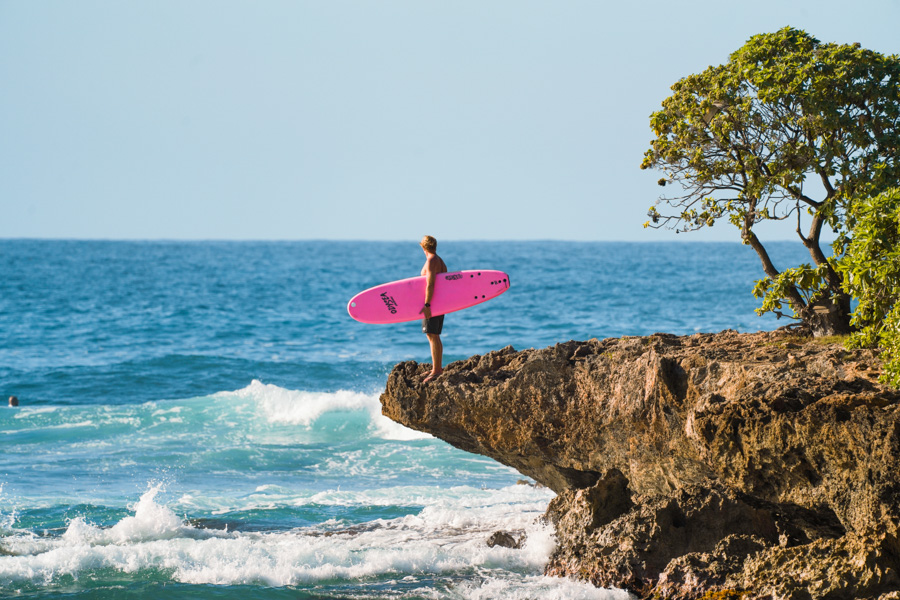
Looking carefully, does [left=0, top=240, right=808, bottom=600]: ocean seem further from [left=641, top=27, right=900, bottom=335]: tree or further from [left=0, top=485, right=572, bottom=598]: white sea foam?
[left=641, top=27, right=900, bottom=335]: tree

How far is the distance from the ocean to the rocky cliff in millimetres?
868

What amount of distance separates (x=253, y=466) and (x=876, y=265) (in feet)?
42.6

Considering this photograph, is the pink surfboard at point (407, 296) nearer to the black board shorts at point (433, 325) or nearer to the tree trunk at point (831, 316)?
the black board shorts at point (433, 325)

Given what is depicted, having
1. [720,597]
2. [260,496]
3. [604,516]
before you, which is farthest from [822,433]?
[260,496]

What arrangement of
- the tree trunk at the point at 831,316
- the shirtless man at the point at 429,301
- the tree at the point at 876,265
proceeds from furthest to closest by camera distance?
the shirtless man at the point at 429,301 → the tree trunk at the point at 831,316 → the tree at the point at 876,265

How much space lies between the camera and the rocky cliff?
791 cm

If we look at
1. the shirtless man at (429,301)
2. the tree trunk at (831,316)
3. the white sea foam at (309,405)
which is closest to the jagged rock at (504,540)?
the shirtless man at (429,301)

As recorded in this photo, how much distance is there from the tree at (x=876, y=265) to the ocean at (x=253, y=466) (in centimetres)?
385

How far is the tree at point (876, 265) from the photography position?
8.35m

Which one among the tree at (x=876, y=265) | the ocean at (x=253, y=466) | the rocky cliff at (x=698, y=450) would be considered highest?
the tree at (x=876, y=265)

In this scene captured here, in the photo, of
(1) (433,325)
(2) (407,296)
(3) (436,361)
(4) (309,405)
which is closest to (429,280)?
(1) (433,325)

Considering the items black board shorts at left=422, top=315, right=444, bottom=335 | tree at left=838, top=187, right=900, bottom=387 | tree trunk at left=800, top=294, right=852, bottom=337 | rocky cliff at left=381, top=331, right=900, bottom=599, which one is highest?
tree at left=838, top=187, right=900, bottom=387

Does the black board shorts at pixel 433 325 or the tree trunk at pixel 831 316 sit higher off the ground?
the tree trunk at pixel 831 316

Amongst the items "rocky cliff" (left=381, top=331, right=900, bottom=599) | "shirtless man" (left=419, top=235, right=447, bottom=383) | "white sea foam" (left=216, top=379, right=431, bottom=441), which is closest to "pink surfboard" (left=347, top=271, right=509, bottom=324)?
"shirtless man" (left=419, top=235, right=447, bottom=383)
